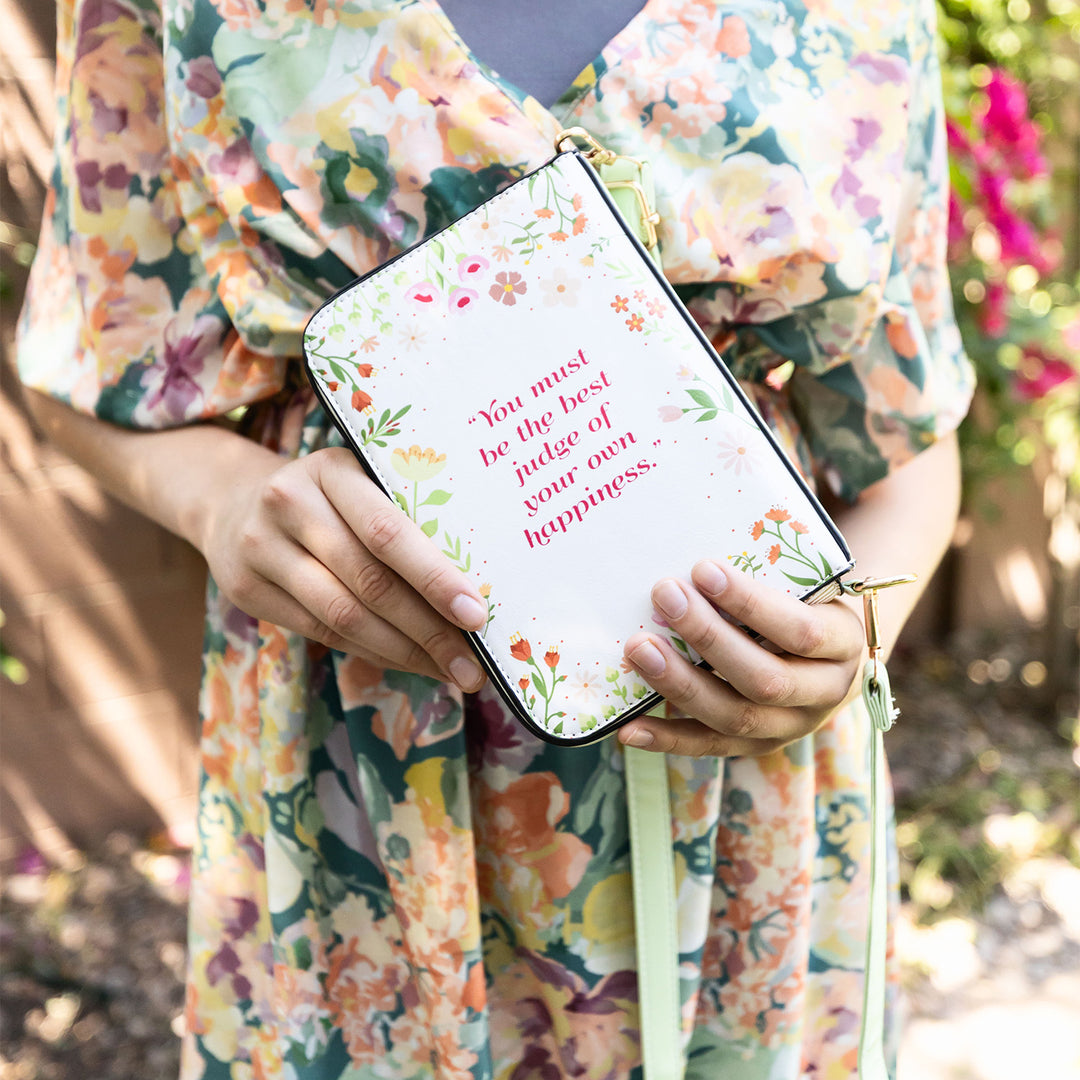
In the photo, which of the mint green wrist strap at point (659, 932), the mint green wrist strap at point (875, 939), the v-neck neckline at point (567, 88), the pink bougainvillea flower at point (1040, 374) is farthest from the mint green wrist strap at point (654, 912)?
the pink bougainvillea flower at point (1040, 374)

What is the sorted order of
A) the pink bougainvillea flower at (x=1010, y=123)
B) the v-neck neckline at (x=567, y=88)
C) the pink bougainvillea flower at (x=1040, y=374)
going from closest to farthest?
1. the v-neck neckline at (x=567, y=88)
2. the pink bougainvillea flower at (x=1010, y=123)
3. the pink bougainvillea flower at (x=1040, y=374)

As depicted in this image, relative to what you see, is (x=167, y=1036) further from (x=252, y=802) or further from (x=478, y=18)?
(x=478, y=18)

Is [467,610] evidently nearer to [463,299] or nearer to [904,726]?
[463,299]

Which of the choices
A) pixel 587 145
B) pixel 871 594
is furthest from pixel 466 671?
pixel 587 145

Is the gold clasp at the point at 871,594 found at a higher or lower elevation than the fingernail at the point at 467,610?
lower

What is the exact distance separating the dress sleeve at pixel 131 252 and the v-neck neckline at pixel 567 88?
222mm

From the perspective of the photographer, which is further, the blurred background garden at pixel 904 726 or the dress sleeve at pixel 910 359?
the blurred background garden at pixel 904 726

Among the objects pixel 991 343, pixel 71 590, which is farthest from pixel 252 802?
pixel 991 343

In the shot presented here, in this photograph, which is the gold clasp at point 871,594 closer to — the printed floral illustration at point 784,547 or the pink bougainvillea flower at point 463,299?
the printed floral illustration at point 784,547

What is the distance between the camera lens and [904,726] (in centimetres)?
254

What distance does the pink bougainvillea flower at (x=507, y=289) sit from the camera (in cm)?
56

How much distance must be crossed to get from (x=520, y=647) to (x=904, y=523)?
1.48ft

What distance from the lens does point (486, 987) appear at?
30.8 inches

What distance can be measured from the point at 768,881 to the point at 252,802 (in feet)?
1.42
